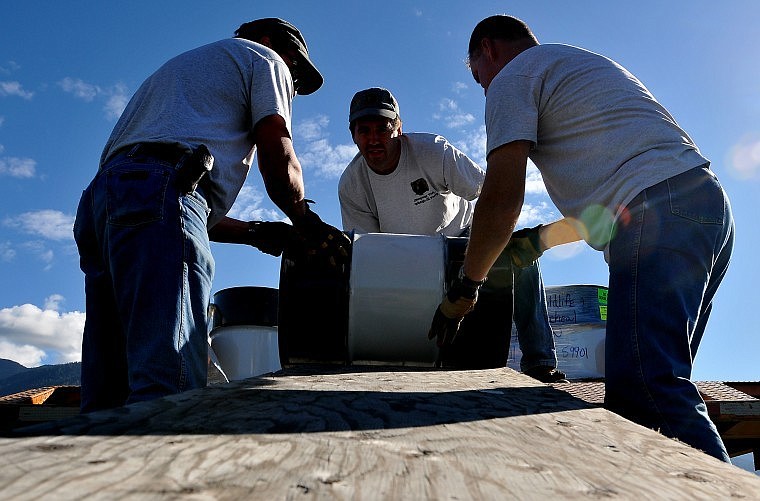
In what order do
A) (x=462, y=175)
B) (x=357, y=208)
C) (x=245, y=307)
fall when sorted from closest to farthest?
(x=462, y=175) < (x=357, y=208) < (x=245, y=307)

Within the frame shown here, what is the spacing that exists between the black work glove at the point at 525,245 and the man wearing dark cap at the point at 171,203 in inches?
36.7

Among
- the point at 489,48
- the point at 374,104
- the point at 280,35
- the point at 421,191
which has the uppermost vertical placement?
the point at 374,104

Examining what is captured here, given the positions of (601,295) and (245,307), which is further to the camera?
(601,295)

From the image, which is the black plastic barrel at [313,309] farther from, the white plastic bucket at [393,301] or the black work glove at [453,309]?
the black work glove at [453,309]

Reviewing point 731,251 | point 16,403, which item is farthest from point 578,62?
point 16,403

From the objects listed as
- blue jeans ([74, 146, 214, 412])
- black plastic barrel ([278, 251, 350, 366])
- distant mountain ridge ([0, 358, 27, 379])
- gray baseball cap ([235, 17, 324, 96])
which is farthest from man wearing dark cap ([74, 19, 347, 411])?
distant mountain ridge ([0, 358, 27, 379])

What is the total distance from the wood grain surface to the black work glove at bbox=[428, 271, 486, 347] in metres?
0.93

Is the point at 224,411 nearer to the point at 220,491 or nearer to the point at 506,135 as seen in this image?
the point at 220,491

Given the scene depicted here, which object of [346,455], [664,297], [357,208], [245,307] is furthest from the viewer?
[245,307]

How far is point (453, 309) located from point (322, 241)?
0.63 m

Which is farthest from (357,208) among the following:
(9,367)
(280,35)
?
(9,367)

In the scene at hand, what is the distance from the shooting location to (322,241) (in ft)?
7.79

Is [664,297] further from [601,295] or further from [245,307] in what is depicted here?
[245,307]

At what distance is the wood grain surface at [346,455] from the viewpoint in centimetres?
62
